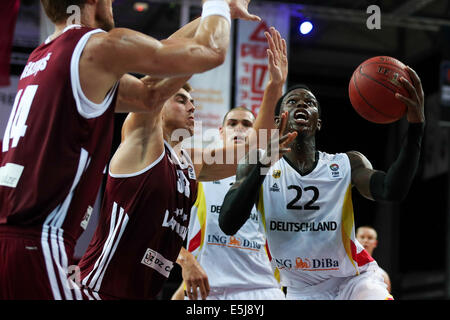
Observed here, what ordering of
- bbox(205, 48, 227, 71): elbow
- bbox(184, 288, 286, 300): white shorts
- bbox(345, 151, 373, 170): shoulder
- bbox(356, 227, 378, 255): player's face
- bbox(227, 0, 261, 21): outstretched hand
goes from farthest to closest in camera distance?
bbox(356, 227, 378, 255): player's face
bbox(184, 288, 286, 300): white shorts
bbox(345, 151, 373, 170): shoulder
bbox(227, 0, 261, 21): outstretched hand
bbox(205, 48, 227, 71): elbow

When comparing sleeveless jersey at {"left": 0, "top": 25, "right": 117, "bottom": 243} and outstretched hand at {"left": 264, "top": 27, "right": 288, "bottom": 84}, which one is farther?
outstretched hand at {"left": 264, "top": 27, "right": 288, "bottom": 84}

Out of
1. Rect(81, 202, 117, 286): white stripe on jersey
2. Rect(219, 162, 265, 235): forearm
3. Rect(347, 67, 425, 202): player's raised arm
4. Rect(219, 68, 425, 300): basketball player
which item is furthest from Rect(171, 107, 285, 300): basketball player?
Rect(81, 202, 117, 286): white stripe on jersey

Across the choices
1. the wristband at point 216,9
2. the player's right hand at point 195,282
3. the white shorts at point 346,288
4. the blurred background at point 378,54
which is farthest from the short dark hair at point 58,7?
the blurred background at point 378,54

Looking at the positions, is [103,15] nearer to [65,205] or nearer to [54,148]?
[54,148]

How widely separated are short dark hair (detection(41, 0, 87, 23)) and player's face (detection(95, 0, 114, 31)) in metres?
0.10

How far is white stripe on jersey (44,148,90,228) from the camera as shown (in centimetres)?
253

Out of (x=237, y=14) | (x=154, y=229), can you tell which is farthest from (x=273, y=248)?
(x=237, y=14)

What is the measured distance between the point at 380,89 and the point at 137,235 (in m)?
1.71

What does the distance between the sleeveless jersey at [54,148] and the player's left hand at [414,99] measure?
182cm

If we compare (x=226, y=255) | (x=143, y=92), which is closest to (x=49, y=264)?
(x=143, y=92)

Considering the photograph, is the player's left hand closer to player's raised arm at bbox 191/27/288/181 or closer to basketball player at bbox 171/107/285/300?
player's raised arm at bbox 191/27/288/181

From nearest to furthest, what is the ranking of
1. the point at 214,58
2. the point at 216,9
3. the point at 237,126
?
the point at 214,58 → the point at 216,9 → the point at 237,126

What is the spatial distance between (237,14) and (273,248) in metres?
1.68

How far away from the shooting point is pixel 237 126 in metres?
6.33
